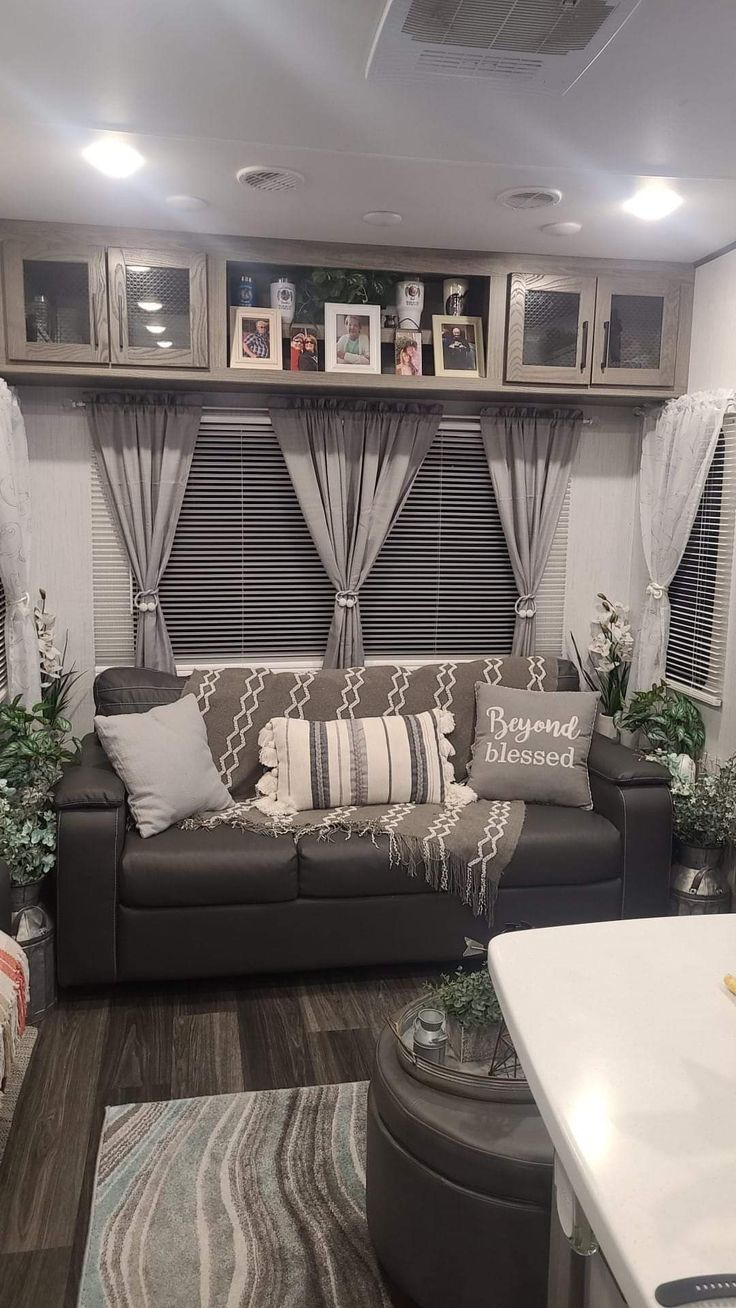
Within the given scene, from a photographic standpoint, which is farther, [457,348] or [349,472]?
[349,472]

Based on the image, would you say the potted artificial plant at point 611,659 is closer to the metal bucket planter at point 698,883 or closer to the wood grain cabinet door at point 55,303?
the metal bucket planter at point 698,883

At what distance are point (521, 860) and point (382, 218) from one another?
2278 mm

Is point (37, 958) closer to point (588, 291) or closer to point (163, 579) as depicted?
point (163, 579)

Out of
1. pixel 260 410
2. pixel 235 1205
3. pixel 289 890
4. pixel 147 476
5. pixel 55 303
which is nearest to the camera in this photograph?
pixel 235 1205

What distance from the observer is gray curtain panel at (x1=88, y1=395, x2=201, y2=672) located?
12.9 feet

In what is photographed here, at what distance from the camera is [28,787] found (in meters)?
3.09

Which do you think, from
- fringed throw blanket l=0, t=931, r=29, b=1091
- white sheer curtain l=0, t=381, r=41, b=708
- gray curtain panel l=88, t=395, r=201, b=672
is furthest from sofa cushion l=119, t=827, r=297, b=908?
gray curtain panel l=88, t=395, r=201, b=672

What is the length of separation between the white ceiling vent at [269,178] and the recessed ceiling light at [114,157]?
310mm

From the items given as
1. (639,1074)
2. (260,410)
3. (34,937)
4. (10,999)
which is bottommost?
(34,937)

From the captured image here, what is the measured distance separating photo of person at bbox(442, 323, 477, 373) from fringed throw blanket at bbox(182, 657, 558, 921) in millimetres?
1213

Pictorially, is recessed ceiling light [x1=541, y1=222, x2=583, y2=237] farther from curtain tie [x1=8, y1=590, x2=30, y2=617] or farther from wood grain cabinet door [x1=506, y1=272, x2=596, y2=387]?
curtain tie [x1=8, y1=590, x2=30, y2=617]

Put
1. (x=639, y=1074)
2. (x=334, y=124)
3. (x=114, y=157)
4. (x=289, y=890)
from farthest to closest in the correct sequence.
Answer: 1. (x=289, y=890)
2. (x=114, y=157)
3. (x=334, y=124)
4. (x=639, y=1074)

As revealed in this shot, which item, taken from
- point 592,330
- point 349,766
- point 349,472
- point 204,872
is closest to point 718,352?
point 592,330

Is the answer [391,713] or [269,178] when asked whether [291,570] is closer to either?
[391,713]
